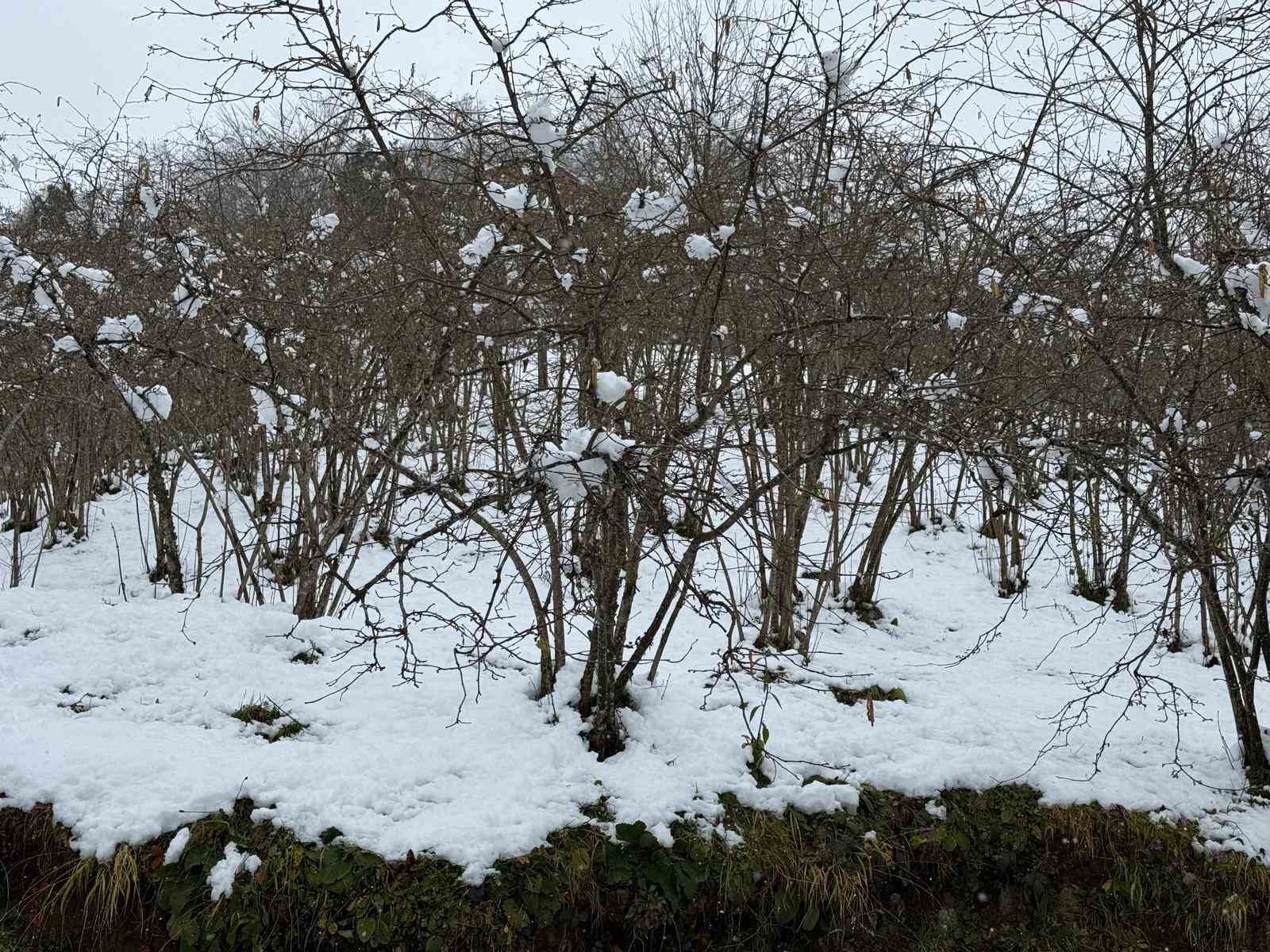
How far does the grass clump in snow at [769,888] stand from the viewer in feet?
9.20

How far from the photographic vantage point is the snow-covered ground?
303cm

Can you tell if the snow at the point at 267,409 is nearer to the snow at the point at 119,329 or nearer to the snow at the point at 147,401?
the snow at the point at 147,401

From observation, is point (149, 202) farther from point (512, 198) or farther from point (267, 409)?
point (512, 198)

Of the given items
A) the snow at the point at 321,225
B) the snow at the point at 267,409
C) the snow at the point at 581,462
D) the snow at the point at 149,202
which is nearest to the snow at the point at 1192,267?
the snow at the point at 581,462

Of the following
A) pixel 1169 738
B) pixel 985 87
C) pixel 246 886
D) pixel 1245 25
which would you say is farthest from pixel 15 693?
pixel 1245 25

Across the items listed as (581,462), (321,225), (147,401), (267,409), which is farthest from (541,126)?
(321,225)

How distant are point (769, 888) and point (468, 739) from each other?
51.2 inches

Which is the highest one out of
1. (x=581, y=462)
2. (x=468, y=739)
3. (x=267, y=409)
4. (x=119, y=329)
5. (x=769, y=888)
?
(x=119, y=329)

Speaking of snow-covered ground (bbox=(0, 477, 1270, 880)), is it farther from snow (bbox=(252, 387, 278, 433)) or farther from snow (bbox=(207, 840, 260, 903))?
snow (bbox=(252, 387, 278, 433))

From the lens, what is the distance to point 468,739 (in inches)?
135

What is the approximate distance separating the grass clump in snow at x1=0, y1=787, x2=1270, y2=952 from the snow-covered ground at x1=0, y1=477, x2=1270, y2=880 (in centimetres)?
8

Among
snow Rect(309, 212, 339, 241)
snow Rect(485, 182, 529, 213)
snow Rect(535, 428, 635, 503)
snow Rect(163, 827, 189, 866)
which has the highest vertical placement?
snow Rect(309, 212, 339, 241)

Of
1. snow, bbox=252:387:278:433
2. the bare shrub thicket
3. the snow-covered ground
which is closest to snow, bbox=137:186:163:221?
the bare shrub thicket

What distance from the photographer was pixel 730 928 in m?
3.07
